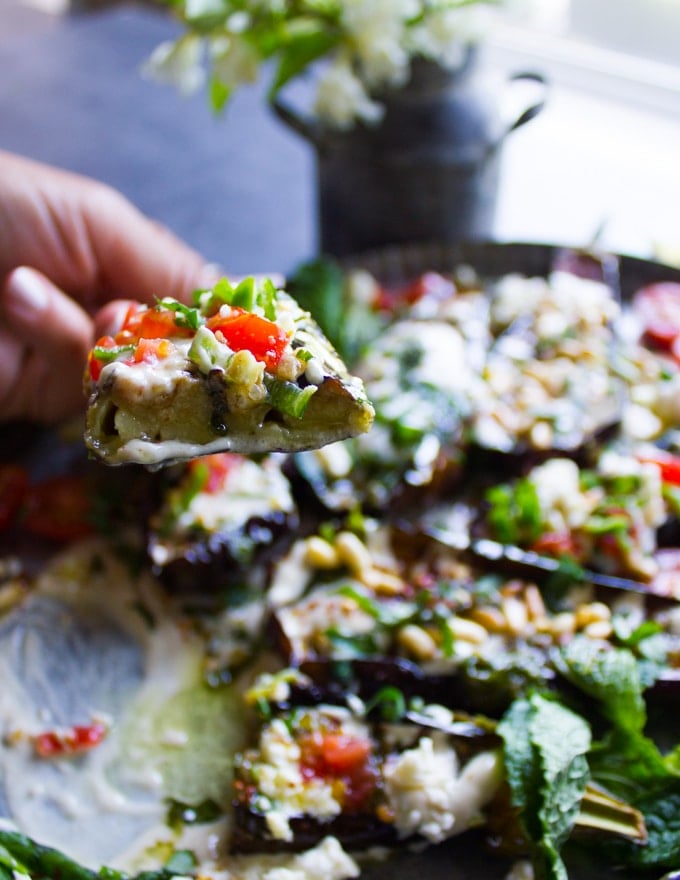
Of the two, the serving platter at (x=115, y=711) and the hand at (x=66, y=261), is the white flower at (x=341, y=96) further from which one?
the serving platter at (x=115, y=711)

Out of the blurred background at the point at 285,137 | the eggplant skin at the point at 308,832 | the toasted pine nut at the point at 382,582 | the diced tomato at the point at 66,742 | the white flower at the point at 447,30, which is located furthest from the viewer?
the blurred background at the point at 285,137

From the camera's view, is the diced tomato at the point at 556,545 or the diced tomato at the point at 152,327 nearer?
the diced tomato at the point at 152,327

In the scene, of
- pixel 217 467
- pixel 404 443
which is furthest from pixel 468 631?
pixel 217 467

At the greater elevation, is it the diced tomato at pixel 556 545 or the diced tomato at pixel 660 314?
the diced tomato at pixel 660 314

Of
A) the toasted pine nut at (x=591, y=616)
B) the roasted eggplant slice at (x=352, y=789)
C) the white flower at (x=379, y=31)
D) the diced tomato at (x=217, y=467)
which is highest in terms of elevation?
the white flower at (x=379, y=31)

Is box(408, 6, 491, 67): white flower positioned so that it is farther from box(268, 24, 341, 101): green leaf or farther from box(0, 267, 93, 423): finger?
box(0, 267, 93, 423): finger

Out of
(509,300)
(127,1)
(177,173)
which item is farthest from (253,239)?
(127,1)

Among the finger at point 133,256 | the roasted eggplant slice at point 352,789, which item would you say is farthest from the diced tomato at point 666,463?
the finger at point 133,256

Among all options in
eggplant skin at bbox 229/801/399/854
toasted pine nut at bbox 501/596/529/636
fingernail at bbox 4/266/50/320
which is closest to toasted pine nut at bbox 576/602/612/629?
toasted pine nut at bbox 501/596/529/636
